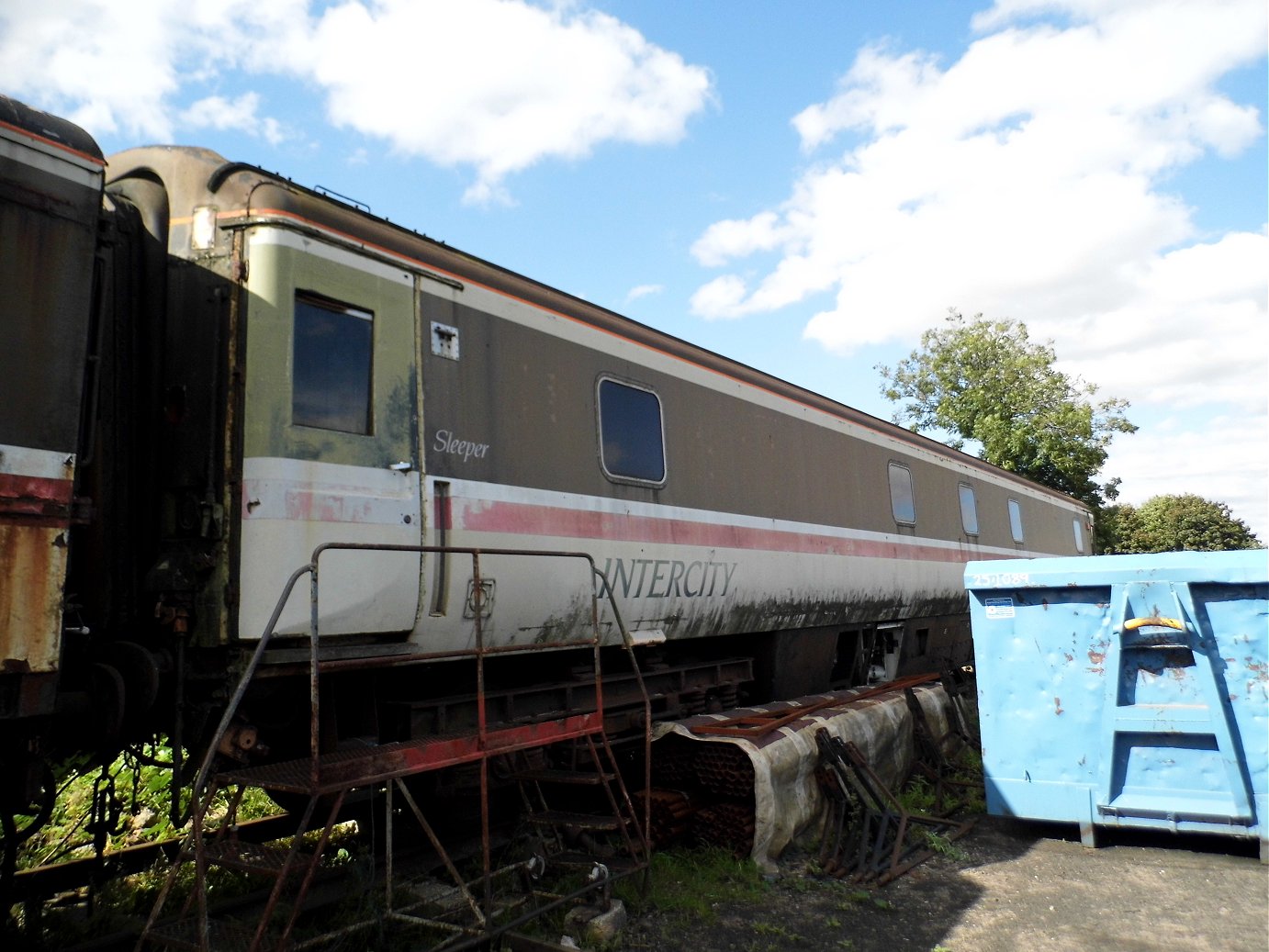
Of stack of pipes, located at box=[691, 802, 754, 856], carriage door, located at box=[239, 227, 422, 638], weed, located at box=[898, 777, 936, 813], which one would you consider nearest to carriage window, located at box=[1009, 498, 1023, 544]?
weed, located at box=[898, 777, 936, 813]

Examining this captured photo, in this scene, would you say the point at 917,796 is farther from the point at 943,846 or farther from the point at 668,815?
the point at 668,815

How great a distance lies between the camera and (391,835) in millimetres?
4625

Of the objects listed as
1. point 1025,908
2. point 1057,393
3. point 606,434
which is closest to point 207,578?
point 606,434

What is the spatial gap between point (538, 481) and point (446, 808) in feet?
6.54

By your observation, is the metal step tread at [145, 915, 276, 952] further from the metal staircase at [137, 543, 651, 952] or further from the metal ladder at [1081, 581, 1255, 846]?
the metal ladder at [1081, 581, 1255, 846]

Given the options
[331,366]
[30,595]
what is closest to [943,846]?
[331,366]

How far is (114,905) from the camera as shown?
16.1 ft

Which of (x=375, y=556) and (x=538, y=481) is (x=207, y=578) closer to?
(x=375, y=556)

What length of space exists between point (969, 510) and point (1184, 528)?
3570 centimetres

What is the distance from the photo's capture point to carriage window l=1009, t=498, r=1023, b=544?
15.1 meters

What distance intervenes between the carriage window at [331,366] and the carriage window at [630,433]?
73.7 inches

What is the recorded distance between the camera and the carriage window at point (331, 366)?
4555 millimetres

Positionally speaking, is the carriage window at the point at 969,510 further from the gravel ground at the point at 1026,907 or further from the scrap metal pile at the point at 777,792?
the gravel ground at the point at 1026,907

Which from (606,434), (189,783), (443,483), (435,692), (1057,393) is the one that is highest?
(1057,393)
